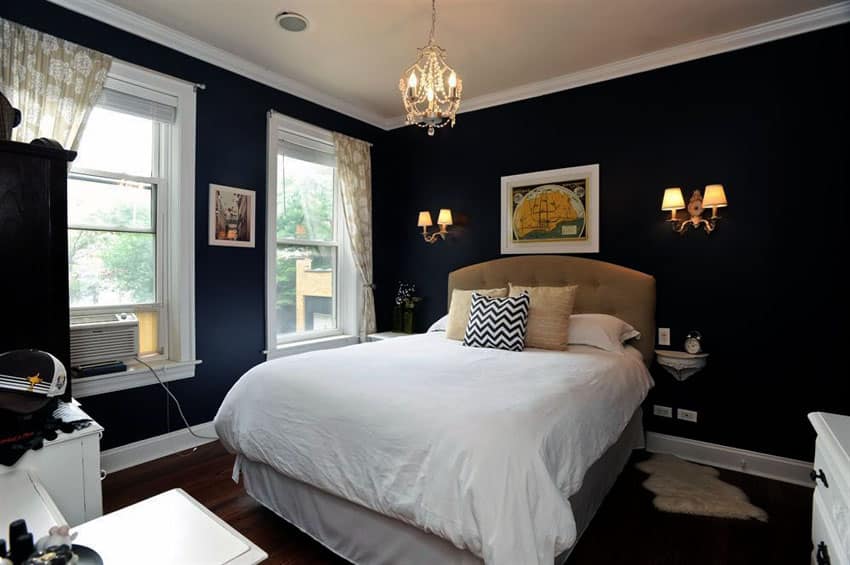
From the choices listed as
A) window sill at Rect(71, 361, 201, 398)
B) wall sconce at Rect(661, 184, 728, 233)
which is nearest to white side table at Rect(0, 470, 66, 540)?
window sill at Rect(71, 361, 201, 398)

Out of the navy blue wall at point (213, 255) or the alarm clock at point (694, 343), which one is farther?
the alarm clock at point (694, 343)

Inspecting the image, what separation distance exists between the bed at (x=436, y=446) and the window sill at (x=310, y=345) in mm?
Result: 1272

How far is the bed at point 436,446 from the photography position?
1406mm

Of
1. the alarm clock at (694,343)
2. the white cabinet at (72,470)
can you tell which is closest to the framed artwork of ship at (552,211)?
the alarm clock at (694,343)

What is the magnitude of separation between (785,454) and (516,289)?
1.93 m

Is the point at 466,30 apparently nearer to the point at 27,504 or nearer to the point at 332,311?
the point at 332,311

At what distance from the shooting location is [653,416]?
10.6 ft

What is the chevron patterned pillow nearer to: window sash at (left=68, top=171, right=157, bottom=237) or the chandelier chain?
the chandelier chain

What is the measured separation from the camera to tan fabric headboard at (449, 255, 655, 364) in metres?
3.16

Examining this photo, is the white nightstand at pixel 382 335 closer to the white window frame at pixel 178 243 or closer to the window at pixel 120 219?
the white window frame at pixel 178 243

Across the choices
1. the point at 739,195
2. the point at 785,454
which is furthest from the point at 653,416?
the point at 739,195

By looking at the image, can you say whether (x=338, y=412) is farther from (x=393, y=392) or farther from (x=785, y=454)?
(x=785, y=454)

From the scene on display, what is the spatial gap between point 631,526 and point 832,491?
115 cm

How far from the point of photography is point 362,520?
182 cm
